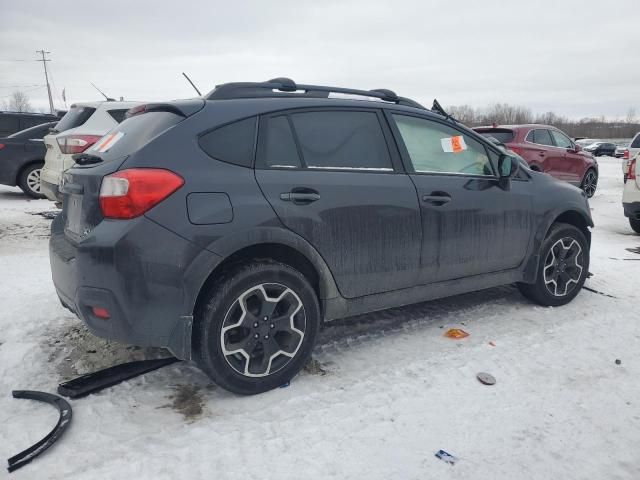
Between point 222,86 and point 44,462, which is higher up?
point 222,86

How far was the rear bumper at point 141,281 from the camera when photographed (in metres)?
2.50

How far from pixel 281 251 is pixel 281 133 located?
71 centimetres

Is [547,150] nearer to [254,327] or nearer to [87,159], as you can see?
[254,327]

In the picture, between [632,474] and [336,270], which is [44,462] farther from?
[632,474]

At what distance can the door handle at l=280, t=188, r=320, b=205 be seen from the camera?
2.87 m

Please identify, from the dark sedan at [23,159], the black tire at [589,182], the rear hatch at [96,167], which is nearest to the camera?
the rear hatch at [96,167]

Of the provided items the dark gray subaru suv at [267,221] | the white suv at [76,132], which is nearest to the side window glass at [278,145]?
the dark gray subaru suv at [267,221]

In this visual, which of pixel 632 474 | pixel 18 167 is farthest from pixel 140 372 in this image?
pixel 18 167

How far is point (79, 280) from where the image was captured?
2646 millimetres

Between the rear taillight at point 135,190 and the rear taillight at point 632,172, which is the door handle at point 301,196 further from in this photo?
the rear taillight at point 632,172

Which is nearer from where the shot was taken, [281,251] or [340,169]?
[281,251]

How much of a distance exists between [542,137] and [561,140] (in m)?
0.90

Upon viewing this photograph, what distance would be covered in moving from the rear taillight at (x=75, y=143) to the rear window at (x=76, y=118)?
1.31 feet

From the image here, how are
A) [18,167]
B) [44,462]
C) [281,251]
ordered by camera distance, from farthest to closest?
[18,167] → [281,251] → [44,462]
